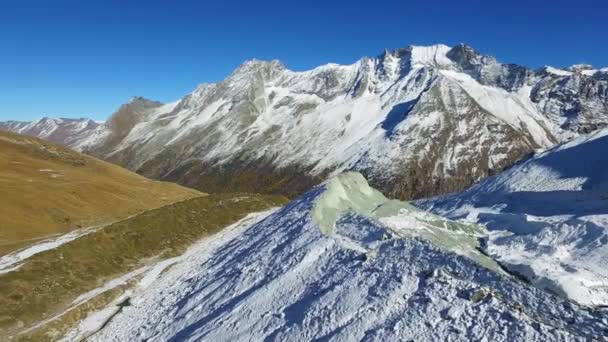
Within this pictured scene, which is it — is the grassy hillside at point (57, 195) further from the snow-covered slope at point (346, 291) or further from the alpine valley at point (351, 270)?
the snow-covered slope at point (346, 291)

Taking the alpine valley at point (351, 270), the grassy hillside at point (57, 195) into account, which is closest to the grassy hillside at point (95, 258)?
the alpine valley at point (351, 270)

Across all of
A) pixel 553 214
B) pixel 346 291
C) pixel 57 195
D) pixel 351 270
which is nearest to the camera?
pixel 346 291

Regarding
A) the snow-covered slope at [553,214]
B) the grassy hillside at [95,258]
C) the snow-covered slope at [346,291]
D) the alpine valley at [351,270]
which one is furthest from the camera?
the grassy hillside at [95,258]

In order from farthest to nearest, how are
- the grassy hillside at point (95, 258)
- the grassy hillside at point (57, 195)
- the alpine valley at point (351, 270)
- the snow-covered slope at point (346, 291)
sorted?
1. the grassy hillside at point (57, 195)
2. the grassy hillside at point (95, 258)
3. the alpine valley at point (351, 270)
4. the snow-covered slope at point (346, 291)

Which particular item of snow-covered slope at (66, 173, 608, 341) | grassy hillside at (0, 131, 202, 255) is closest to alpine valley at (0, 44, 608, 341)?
snow-covered slope at (66, 173, 608, 341)

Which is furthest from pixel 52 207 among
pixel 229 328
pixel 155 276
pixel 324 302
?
pixel 324 302

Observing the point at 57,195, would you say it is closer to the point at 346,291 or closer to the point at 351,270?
the point at 351,270

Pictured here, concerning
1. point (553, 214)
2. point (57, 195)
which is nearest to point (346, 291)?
point (553, 214)
